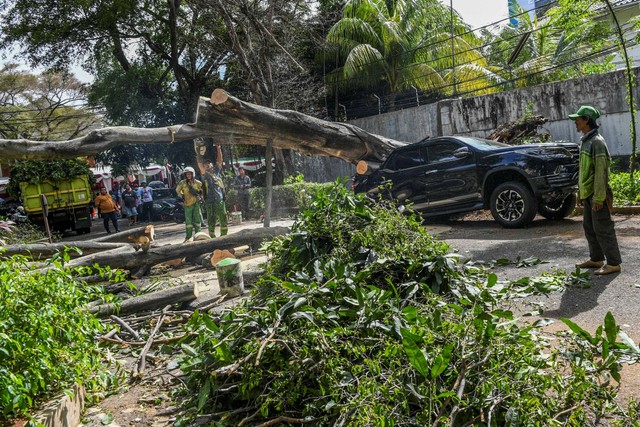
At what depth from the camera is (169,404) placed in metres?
4.07

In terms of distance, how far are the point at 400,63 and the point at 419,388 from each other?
23.2 meters

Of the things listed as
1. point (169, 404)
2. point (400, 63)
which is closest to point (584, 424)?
point (169, 404)

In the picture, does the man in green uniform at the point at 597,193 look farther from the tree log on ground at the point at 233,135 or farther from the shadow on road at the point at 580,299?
the tree log on ground at the point at 233,135

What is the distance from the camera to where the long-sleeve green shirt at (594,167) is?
5.98 meters

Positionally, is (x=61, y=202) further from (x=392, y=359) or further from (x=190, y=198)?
(x=392, y=359)

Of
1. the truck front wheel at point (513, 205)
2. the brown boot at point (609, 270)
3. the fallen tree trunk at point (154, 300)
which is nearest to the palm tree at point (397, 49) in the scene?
the truck front wheel at point (513, 205)

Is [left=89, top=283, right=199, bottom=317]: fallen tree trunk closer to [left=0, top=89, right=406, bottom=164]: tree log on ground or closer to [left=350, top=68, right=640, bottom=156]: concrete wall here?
[left=0, top=89, right=406, bottom=164]: tree log on ground

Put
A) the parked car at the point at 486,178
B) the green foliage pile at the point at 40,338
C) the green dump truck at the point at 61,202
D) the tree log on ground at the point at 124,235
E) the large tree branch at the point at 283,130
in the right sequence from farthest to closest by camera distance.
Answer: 1. the green dump truck at the point at 61,202
2. the tree log on ground at the point at 124,235
3. the large tree branch at the point at 283,130
4. the parked car at the point at 486,178
5. the green foliage pile at the point at 40,338

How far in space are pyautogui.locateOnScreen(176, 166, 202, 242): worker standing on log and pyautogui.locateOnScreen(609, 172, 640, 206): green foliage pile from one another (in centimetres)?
803

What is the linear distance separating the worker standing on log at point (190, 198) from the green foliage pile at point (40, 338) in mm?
7698

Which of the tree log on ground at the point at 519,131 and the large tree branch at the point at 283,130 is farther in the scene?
the tree log on ground at the point at 519,131

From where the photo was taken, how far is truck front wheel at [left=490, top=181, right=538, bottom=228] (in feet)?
31.4

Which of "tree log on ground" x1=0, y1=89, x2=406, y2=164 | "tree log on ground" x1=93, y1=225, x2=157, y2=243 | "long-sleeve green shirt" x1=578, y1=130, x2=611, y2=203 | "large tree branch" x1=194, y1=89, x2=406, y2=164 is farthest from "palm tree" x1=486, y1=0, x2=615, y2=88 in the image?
"long-sleeve green shirt" x1=578, y1=130, x2=611, y2=203

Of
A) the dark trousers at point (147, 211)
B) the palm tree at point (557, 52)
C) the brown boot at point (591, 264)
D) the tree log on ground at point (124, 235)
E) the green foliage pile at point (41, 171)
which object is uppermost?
the palm tree at point (557, 52)
